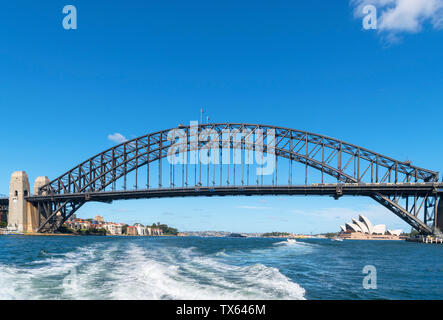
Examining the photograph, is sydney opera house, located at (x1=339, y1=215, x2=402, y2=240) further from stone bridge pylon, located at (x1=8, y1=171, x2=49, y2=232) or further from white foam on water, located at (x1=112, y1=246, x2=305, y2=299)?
white foam on water, located at (x1=112, y1=246, x2=305, y2=299)

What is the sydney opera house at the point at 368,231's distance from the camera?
168m

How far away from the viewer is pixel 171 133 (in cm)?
10038

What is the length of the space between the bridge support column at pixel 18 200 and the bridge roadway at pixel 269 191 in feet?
7.29

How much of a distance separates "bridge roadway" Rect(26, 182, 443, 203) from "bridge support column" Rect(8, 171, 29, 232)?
7.29 feet

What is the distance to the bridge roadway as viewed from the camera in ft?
259

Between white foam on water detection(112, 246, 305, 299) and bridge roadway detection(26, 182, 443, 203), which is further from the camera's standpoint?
bridge roadway detection(26, 182, 443, 203)

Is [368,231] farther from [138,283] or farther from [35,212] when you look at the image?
[138,283]

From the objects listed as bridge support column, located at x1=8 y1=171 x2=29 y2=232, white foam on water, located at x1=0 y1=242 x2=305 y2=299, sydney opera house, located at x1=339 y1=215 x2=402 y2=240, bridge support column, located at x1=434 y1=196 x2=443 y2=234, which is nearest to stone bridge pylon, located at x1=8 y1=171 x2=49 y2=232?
bridge support column, located at x1=8 y1=171 x2=29 y2=232

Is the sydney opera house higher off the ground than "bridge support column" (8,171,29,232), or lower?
lower

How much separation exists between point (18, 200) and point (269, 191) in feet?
224

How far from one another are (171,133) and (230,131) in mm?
16481

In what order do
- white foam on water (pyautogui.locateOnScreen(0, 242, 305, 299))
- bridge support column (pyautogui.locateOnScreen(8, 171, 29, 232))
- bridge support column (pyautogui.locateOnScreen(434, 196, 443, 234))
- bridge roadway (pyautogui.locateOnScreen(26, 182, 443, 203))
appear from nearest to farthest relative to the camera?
1. white foam on water (pyautogui.locateOnScreen(0, 242, 305, 299))
2. bridge support column (pyautogui.locateOnScreen(434, 196, 443, 234))
3. bridge roadway (pyautogui.locateOnScreen(26, 182, 443, 203))
4. bridge support column (pyautogui.locateOnScreen(8, 171, 29, 232))

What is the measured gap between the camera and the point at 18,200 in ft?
329
